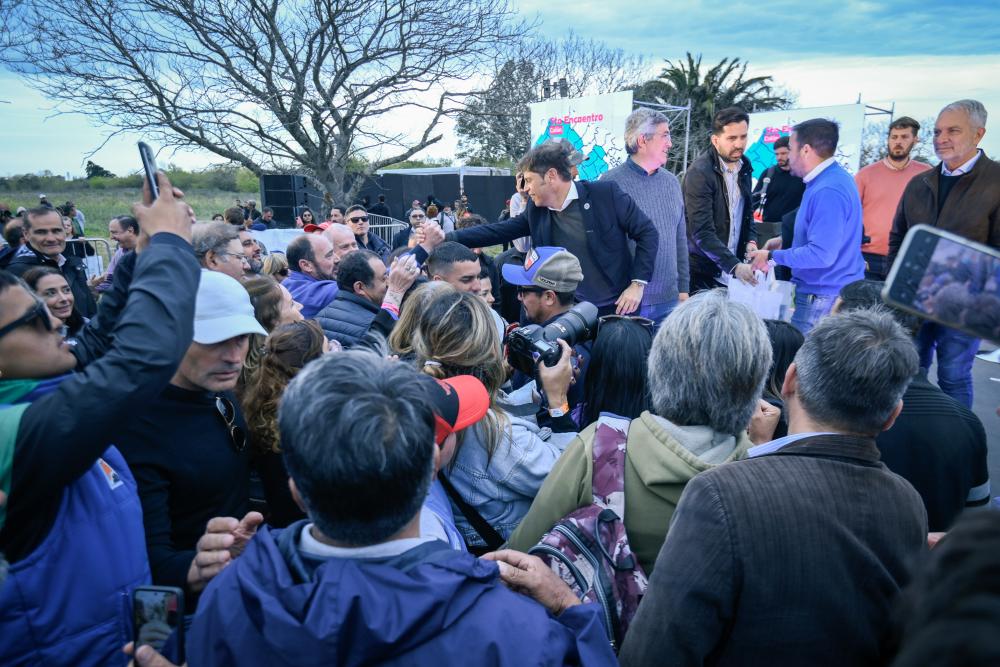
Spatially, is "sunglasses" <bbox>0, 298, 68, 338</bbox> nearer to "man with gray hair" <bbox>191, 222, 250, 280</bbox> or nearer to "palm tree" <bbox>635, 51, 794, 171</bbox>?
"man with gray hair" <bbox>191, 222, 250, 280</bbox>

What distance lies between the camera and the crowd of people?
0.98m

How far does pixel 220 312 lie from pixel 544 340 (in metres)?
1.14

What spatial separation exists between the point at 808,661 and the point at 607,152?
12.2m

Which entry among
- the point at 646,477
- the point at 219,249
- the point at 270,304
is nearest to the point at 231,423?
the point at 270,304

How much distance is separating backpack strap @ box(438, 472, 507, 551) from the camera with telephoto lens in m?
0.62

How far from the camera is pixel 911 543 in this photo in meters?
1.27

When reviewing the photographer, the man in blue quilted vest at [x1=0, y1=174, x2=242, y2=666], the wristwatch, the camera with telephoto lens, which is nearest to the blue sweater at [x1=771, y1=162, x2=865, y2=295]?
the photographer

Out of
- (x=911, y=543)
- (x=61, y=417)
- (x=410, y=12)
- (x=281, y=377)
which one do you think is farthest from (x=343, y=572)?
(x=410, y=12)

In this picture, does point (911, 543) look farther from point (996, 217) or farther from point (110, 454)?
point (996, 217)

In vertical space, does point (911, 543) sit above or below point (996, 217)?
below

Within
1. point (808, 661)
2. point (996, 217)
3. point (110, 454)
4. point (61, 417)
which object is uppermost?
point (996, 217)

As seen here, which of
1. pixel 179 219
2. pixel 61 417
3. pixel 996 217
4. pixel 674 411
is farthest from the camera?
pixel 996 217

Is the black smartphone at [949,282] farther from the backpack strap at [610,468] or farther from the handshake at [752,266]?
the handshake at [752,266]

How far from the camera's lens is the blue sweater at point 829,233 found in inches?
156
